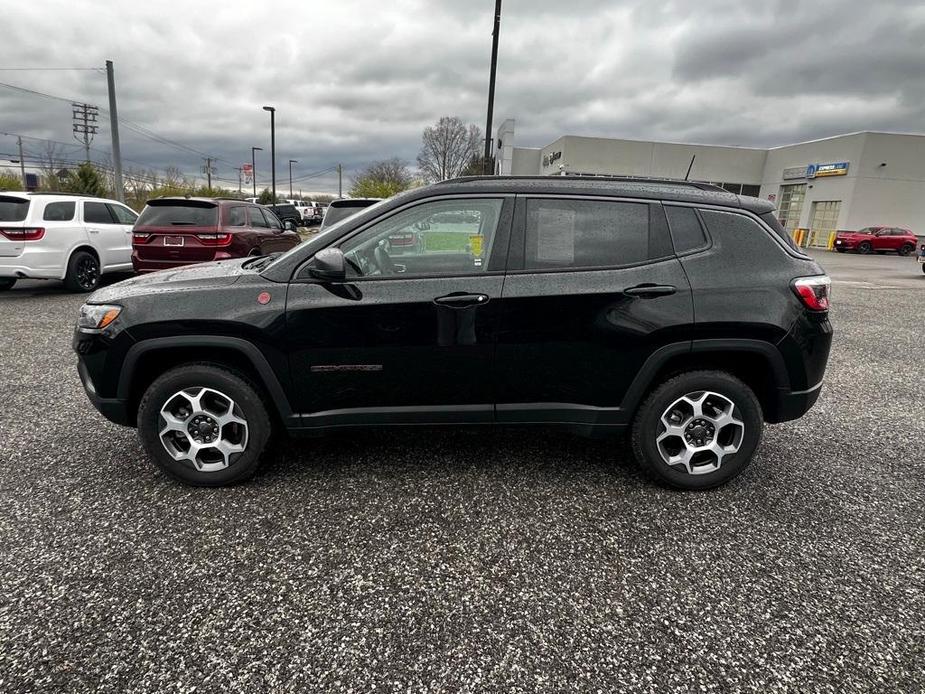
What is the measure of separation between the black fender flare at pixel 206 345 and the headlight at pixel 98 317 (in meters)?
0.21

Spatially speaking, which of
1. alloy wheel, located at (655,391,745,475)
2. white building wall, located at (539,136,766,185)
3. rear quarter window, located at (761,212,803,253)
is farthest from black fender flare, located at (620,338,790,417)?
white building wall, located at (539,136,766,185)

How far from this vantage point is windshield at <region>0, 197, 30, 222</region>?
27.9ft

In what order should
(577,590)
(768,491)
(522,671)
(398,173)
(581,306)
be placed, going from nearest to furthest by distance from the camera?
(522,671), (577,590), (581,306), (768,491), (398,173)

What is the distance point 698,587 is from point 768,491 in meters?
1.17

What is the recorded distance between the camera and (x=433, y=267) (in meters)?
3.04

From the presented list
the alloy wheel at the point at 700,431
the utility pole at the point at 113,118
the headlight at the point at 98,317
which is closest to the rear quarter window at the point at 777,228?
the alloy wheel at the point at 700,431

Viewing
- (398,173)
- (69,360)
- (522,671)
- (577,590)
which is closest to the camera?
(522,671)

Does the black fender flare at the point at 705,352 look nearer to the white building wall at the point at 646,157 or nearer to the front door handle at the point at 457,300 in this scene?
the front door handle at the point at 457,300

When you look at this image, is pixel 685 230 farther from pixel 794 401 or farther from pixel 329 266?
pixel 329 266

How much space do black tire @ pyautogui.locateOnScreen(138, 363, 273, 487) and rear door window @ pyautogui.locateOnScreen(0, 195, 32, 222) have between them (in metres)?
8.03

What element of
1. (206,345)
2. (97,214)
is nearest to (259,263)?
(206,345)

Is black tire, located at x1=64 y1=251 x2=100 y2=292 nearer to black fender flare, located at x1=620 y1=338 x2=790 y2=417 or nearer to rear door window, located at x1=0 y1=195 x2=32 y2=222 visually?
rear door window, located at x1=0 y1=195 x2=32 y2=222

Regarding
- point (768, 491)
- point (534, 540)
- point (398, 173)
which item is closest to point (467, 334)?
point (534, 540)

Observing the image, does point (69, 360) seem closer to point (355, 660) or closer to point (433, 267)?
point (433, 267)
